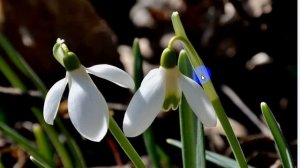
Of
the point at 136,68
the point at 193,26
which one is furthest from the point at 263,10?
the point at 136,68

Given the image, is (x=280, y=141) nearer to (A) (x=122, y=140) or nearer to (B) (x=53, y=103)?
(A) (x=122, y=140)

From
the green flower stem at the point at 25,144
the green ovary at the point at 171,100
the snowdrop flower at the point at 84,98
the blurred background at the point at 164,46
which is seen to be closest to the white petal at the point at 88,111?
the snowdrop flower at the point at 84,98

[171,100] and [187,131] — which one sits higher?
[171,100]

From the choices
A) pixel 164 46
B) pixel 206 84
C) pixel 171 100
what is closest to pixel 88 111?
pixel 171 100

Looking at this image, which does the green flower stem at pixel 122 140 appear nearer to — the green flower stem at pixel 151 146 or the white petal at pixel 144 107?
the white petal at pixel 144 107

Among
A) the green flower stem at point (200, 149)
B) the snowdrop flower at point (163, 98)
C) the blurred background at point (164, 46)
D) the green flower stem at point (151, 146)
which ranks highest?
the snowdrop flower at point (163, 98)

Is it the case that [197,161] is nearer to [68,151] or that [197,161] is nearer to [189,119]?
[189,119]

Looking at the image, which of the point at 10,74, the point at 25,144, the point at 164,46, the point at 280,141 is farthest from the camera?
the point at 164,46
